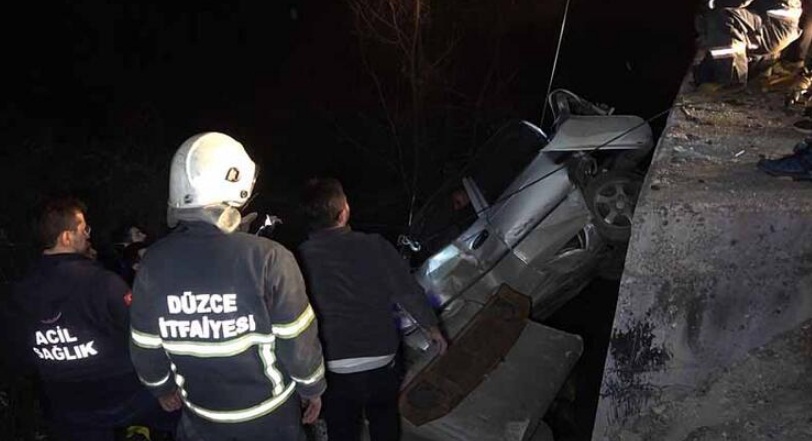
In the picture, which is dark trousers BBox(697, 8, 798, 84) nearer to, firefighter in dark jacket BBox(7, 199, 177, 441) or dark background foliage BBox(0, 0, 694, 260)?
dark background foliage BBox(0, 0, 694, 260)

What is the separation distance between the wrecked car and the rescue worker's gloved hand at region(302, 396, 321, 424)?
140 centimetres

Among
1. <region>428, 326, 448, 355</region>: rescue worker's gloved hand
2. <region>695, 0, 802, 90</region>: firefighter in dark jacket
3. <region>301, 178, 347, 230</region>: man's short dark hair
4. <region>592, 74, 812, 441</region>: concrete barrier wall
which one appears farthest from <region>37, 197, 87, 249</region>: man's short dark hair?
<region>695, 0, 802, 90</region>: firefighter in dark jacket

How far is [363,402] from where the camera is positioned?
348 cm

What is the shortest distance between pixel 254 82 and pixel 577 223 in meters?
10.6

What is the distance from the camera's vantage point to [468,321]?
5.00 metres

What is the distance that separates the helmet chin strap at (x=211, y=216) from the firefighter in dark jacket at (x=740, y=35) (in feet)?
12.3

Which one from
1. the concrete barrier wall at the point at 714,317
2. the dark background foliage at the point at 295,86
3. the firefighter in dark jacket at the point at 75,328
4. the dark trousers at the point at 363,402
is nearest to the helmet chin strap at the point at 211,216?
the firefighter in dark jacket at the point at 75,328

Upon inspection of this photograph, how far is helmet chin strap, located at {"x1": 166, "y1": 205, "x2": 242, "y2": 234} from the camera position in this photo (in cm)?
253

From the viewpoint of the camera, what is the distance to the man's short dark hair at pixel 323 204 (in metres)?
3.23

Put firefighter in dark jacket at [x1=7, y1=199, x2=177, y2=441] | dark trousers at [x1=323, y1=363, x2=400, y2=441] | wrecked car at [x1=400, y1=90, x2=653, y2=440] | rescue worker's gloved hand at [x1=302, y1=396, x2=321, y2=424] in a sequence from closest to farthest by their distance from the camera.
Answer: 1. rescue worker's gloved hand at [x1=302, y1=396, x2=321, y2=424]
2. firefighter in dark jacket at [x1=7, y1=199, x2=177, y2=441]
3. dark trousers at [x1=323, y1=363, x2=400, y2=441]
4. wrecked car at [x1=400, y1=90, x2=653, y2=440]

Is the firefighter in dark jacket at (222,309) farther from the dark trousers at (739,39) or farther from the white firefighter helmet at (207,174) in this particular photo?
the dark trousers at (739,39)

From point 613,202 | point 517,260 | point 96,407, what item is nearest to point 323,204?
point 96,407

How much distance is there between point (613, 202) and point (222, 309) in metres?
3.21

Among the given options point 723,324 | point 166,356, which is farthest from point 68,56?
point 723,324
